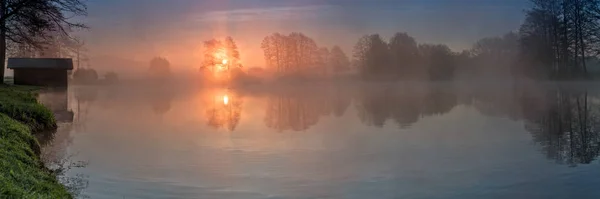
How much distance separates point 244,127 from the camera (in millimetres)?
17891

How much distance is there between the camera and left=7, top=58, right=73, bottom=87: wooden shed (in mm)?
38531

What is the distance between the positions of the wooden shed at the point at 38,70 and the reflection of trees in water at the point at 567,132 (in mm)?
31635

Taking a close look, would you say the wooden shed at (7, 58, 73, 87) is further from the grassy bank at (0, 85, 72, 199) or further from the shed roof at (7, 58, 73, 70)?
the grassy bank at (0, 85, 72, 199)

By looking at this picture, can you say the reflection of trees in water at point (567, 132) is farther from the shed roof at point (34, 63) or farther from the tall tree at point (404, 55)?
the tall tree at point (404, 55)

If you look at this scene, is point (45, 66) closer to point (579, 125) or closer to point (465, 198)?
point (579, 125)

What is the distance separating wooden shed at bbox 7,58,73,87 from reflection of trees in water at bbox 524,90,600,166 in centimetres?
3164

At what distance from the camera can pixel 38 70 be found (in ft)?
130

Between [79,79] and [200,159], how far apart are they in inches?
2551

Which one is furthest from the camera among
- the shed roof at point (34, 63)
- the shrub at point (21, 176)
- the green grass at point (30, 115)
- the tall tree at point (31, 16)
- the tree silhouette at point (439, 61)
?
the tree silhouette at point (439, 61)

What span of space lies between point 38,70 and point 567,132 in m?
35.1

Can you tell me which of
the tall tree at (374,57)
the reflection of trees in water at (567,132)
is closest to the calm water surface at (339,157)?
the reflection of trees in water at (567,132)

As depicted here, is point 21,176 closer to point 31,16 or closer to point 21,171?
point 21,171

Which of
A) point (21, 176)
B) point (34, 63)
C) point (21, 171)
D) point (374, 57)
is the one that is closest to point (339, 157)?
point (21, 171)

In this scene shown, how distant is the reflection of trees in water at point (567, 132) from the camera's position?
11391mm
